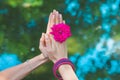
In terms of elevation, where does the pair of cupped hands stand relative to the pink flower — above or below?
below

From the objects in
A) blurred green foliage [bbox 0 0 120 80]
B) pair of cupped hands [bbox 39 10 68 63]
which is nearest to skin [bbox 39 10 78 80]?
pair of cupped hands [bbox 39 10 68 63]

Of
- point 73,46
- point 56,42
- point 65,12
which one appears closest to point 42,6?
point 65,12

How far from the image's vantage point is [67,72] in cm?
87

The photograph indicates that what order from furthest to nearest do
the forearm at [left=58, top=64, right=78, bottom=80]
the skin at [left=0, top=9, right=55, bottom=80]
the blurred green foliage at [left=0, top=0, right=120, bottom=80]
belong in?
the blurred green foliage at [left=0, top=0, right=120, bottom=80] → the skin at [left=0, top=9, right=55, bottom=80] → the forearm at [left=58, top=64, right=78, bottom=80]

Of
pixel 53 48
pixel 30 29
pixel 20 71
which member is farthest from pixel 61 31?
pixel 30 29

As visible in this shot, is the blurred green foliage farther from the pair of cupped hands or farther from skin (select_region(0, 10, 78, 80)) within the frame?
the pair of cupped hands

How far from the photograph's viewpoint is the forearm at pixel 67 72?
861mm

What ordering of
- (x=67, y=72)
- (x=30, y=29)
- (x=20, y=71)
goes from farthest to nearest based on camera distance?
(x=30, y=29), (x=20, y=71), (x=67, y=72)

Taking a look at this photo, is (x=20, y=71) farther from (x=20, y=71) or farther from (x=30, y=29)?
(x=30, y=29)

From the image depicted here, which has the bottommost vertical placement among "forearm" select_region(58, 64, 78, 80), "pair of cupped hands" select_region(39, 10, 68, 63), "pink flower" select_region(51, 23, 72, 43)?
"forearm" select_region(58, 64, 78, 80)

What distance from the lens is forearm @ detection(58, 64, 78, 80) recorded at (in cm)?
86

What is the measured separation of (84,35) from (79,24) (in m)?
0.07

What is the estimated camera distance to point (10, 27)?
203cm

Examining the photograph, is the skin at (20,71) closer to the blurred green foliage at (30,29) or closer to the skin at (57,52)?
the skin at (57,52)
